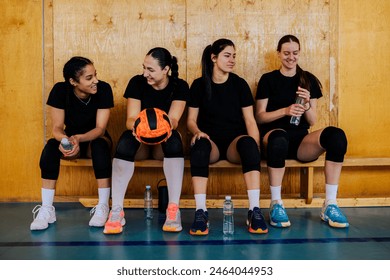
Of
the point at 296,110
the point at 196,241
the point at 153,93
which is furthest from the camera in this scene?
the point at 153,93

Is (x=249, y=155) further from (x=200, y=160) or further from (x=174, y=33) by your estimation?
(x=174, y=33)

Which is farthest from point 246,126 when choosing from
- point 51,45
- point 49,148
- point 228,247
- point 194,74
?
point 51,45

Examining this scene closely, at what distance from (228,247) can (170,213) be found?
1.79 ft

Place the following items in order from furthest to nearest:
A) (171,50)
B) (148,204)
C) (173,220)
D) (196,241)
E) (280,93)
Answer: (171,50)
(280,93)
(148,204)
(173,220)
(196,241)

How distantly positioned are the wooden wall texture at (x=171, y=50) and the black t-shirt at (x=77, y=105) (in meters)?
0.59

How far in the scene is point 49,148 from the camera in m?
3.20

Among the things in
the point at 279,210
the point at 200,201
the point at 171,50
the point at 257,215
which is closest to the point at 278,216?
the point at 279,210

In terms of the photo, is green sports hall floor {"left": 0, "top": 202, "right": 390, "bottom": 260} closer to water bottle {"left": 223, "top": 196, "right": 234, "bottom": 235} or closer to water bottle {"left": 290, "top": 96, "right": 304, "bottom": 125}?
water bottle {"left": 223, "top": 196, "right": 234, "bottom": 235}

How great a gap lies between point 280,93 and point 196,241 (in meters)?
1.48

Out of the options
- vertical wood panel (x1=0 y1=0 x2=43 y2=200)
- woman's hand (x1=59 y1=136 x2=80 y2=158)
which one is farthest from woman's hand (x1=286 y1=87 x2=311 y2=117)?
vertical wood panel (x1=0 y1=0 x2=43 y2=200)

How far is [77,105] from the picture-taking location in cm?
344

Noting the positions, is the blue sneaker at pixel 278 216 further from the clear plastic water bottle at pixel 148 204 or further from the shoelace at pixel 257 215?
→ the clear plastic water bottle at pixel 148 204

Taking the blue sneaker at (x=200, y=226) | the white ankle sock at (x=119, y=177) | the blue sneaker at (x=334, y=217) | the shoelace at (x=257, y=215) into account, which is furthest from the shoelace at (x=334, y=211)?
the white ankle sock at (x=119, y=177)

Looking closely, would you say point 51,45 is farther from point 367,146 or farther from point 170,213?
point 367,146
